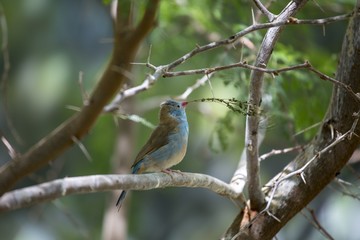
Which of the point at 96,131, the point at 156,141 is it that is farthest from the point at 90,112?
the point at 96,131

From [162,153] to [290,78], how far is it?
1.43 metres

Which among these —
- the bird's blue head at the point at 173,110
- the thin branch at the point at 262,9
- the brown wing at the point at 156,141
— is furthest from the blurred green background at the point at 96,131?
the thin branch at the point at 262,9

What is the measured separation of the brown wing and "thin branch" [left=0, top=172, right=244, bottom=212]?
0.83 m

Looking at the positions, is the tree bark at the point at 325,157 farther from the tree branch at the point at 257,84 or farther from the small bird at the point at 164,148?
the small bird at the point at 164,148

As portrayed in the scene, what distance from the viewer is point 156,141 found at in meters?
4.11

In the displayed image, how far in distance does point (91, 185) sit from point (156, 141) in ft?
5.74

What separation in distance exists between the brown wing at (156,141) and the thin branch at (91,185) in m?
0.83

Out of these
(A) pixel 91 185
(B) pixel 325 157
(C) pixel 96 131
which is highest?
(A) pixel 91 185

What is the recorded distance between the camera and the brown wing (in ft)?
13.3

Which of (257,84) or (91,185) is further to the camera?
(257,84)

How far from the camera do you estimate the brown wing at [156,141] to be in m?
4.04

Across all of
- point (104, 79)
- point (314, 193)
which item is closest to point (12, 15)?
point (104, 79)

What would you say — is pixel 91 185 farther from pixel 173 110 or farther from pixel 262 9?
pixel 173 110

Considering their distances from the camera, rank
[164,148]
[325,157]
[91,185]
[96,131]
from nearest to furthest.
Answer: [91,185] < [325,157] < [164,148] < [96,131]
